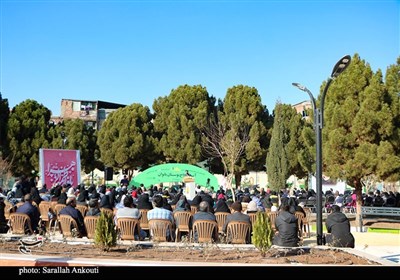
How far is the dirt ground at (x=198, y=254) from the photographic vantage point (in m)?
7.68

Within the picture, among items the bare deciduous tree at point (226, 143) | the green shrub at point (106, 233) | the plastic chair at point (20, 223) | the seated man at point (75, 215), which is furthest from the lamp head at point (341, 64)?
the bare deciduous tree at point (226, 143)

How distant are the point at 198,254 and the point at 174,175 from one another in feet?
59.4

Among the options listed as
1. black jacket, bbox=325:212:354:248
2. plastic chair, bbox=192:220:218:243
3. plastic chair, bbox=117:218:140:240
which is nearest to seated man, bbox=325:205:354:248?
black jacket, bbox=325:212:354:248

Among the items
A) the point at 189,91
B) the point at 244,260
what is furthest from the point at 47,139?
the point at 244,260

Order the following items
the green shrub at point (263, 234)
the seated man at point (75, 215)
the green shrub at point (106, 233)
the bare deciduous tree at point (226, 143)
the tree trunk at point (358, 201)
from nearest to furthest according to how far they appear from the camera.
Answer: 1. the green shrub at point (263, 234)
2. the green shrub at point (106, 233)
3. the seated man at point (75, 215)
4. the tree trunk at point (358, 201)
5. the bare deciduous tree at point (226, 143)

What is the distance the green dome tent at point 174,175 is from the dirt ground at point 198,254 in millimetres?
16772

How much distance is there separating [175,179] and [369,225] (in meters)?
11.0

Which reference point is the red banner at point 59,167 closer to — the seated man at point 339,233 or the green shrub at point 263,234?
the seated man at point 339,233

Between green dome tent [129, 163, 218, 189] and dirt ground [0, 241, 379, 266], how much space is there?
16.8m

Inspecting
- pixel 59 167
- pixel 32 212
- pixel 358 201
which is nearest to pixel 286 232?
pixel 32 212

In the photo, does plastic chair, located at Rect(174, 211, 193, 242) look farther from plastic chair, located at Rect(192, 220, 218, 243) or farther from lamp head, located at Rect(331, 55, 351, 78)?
lamp head, located at Rect(331, 55, 351, 78)

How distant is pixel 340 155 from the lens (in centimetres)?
1758

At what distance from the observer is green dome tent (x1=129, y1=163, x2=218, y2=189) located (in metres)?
25.7

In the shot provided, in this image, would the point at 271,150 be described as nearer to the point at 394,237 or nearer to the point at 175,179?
the point at 175,179
